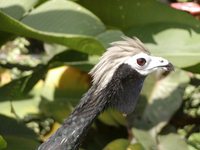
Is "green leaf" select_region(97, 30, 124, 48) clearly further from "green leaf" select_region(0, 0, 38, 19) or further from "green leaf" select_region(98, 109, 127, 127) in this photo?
"green leaf" select_region(98, 109, 127, 127)

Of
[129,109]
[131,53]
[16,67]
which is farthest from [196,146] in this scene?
[16,67]

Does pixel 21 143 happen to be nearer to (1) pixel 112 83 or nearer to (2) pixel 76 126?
(2) pixel 76 126

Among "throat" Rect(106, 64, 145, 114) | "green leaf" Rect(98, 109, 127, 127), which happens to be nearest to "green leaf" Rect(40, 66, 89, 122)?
"green leaf" Rect(98, 109, 127, 127)

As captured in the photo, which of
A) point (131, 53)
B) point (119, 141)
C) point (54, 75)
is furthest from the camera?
point (54, 75)

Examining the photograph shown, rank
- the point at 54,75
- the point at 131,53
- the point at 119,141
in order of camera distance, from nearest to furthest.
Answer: the point at 131,53 → the point at 119,141 → the point at 54,75

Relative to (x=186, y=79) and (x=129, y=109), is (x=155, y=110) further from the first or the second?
(x=129, y=109)

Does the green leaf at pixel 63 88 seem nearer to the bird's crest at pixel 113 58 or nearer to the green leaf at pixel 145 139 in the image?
the green leaf at pixel 145 139

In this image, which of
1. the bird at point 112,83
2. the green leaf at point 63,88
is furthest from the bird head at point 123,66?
the green leaf at point 63,88
